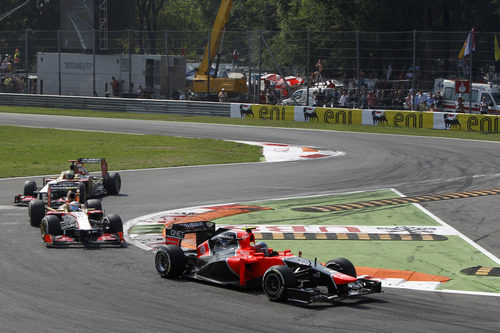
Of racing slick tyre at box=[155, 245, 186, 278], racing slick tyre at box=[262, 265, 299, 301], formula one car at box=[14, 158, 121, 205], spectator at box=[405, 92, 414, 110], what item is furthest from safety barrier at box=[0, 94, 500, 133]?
racing slick tyre at box=[262, 265, 299, 301]

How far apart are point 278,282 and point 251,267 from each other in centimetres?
83

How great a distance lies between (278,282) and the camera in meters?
10.2

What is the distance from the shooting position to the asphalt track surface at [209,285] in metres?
9.27

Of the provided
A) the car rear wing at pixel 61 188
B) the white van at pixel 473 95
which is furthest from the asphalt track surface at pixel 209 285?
the white van at pixel 473 95

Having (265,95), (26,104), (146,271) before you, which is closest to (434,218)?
(146,271)

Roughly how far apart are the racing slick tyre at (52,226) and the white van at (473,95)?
28242 mm

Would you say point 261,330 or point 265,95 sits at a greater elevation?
point 265,95

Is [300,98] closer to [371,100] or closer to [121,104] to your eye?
[371,100]

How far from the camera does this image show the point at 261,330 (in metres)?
8.91

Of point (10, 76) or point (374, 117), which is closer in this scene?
point (374, 117)

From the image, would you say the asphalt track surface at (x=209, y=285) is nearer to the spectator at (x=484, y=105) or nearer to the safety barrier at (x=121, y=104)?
the spectator at (x=484, y=105)

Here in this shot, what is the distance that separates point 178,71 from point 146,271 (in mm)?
40747

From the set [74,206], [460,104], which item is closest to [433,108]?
[460,104]

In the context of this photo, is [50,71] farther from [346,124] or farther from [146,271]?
[146,271]
